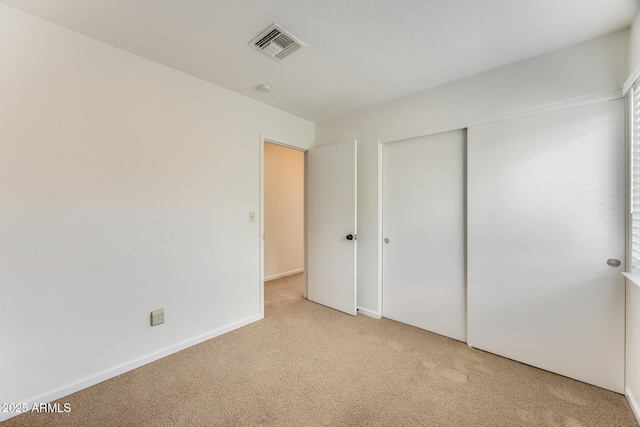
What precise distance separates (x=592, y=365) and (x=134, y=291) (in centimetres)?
343

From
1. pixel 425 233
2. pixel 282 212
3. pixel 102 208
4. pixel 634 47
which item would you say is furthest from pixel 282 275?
pixel 634 47

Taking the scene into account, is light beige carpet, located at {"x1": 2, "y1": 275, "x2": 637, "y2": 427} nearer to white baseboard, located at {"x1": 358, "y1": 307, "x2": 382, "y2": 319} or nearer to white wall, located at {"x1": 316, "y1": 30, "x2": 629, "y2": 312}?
white baseboard, located at {"x1": 358, "y1": 307, "x2": 382, "y2": 319}

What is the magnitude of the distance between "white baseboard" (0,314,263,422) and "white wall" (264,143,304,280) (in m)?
1.99

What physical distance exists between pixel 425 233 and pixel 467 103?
4.19ft

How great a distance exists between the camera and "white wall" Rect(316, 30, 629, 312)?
1.76m

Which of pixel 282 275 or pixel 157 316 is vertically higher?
pixel 157 316

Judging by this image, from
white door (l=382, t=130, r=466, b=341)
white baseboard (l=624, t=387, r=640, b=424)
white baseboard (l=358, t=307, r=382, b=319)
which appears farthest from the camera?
white baseboard (l=358, t=307, r=382, b=319)

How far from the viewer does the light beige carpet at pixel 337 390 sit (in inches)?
59.5

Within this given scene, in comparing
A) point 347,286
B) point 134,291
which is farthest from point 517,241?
point 134,291

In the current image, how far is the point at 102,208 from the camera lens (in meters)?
1.86

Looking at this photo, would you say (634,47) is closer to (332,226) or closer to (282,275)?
(332,226)

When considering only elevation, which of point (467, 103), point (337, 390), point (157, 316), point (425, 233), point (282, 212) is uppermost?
point (467, 103)

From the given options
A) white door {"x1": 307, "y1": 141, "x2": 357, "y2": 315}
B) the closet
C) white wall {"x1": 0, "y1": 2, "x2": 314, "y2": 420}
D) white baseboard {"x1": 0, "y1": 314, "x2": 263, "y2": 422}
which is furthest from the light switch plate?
the closet

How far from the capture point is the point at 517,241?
207 centimetres
